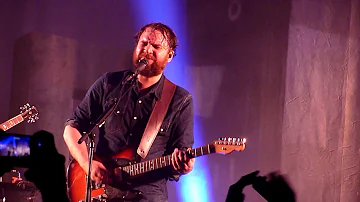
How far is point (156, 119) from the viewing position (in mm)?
3471

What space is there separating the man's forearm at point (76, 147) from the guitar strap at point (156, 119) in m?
0.42

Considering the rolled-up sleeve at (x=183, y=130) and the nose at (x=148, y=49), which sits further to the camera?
the nose at (x=148, y=49)

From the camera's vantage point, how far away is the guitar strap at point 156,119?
11.0 feet

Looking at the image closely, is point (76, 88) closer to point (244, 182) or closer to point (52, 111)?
point (52, 111)

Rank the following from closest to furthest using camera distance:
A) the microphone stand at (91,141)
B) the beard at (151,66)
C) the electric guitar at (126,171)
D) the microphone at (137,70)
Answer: the microphone stand at (91,141)
the microphone at (137,70)
the electric guitar at (126,171)
the beard at (151,66)

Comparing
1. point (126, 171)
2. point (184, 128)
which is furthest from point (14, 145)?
point (184, 128)

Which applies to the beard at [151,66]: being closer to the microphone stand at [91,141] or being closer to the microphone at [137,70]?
the microphone at [137,70]

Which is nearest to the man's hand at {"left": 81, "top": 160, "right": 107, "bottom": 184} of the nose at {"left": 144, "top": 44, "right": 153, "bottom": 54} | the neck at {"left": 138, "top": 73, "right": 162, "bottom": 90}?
the neck at {"left": 138, "top": 73, "right": 162, "bottom": 90}

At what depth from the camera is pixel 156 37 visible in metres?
3.65

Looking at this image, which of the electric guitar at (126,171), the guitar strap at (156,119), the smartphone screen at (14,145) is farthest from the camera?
the guitar strap at (156,119)

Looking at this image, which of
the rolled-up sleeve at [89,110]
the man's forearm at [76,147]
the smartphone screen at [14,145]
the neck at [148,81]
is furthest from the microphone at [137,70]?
the smartphone screen at [14,145]

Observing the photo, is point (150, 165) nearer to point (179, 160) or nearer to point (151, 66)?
point (179, 160)

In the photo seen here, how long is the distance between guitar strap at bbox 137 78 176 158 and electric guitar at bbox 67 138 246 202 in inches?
3.3

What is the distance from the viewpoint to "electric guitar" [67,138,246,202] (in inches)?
126
